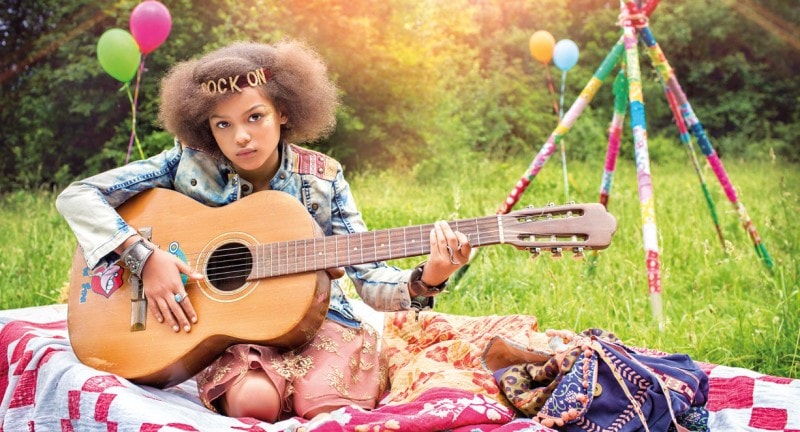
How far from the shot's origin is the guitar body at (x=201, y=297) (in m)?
2.22

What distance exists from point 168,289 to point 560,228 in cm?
122

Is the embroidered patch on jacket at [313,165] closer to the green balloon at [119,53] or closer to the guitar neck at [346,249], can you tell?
the guitar neck at [346,249]

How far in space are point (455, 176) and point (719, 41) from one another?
858 centimetres

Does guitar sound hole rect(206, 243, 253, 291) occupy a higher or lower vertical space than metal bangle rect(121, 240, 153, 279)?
lower

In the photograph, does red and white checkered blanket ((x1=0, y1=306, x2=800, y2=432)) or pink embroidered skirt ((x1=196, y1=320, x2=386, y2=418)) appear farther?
pink embroidered skirt ((x1=196, y1=320, x2=386, y2=418))

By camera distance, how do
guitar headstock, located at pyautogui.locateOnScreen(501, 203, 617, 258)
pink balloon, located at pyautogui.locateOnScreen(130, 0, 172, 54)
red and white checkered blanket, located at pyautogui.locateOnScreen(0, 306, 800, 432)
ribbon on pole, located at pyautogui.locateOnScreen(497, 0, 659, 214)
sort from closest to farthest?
red and white checkered blanket, located at pyautogui.locateOnScreen(0, 306, 800, 432) < guitar headstock, located at pyautogui.locateOnScreen(501, 203, 617, 258) < ribbon on pole, located at pyautogui.locateOnScreen(497, 0, 659, 214) < pink balloon, located at pyautogui.locateOnScreen(130, 0, 172, 54)

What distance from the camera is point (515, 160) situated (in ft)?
38.1

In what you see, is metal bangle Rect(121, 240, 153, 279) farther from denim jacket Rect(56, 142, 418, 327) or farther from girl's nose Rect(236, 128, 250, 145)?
girl's nose Rect(236, 128, 250, 145)

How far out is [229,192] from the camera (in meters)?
2.53

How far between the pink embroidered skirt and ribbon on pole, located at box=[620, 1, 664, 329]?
143 centimetres

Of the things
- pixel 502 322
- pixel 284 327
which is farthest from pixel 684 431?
pixel 284 327

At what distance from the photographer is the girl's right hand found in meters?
2.26

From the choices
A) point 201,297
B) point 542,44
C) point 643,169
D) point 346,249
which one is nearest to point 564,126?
point 643,169

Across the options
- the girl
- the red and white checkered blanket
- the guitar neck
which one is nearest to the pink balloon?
the girl
